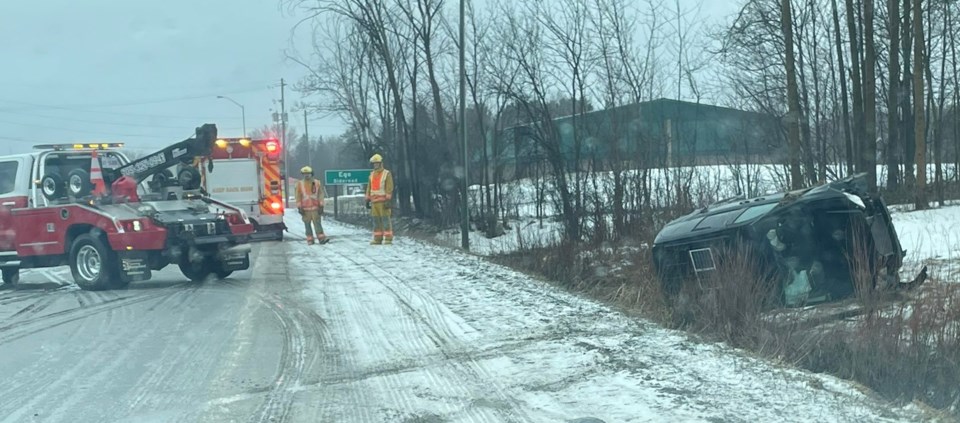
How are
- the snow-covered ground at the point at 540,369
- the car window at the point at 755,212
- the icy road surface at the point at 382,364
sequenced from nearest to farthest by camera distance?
the snow-covered ground at the point at 540,369, the icy road surface at the point at 382,364, the car window at the point at 755,212

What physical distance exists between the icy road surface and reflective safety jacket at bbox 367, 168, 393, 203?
310 inches

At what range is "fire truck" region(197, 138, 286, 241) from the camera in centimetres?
2331

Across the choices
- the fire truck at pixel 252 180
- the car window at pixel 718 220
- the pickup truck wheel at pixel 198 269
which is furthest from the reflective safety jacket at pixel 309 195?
the car window at pixel 718 220

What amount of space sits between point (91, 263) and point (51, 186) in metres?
1.43

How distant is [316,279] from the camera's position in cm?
1465

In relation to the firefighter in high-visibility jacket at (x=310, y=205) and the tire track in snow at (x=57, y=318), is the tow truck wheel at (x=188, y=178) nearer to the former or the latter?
the tire track in snow at (x=57, y=318)

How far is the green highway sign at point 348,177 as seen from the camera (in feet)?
135

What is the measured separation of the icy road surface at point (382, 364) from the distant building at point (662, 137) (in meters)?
9.24

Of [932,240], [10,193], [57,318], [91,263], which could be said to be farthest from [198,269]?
[932,240]

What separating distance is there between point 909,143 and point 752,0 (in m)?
11.4

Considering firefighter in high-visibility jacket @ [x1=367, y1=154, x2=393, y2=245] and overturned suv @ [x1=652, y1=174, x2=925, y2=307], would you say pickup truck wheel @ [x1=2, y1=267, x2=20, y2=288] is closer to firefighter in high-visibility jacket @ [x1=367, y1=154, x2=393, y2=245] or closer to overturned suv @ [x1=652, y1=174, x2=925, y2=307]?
firefighter in high-visibility jacket @ [x1=367, y1=154, x2=393, y2=245]

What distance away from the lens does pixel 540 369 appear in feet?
24.5

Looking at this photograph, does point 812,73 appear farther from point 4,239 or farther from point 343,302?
point 4,239

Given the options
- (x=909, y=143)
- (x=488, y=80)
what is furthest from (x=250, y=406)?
(x=909, y=143)
